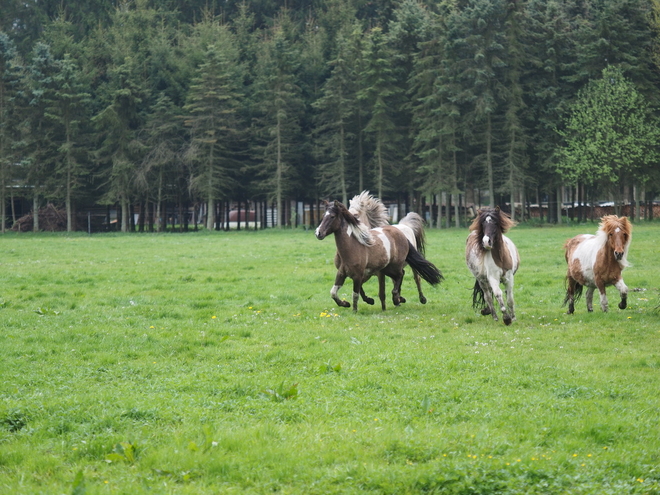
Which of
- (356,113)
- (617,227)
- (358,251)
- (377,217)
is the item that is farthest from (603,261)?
(356,113)

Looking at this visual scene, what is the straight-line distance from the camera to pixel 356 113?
5591cm

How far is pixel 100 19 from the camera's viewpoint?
71.6 meters

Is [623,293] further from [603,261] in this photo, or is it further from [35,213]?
[35,213]

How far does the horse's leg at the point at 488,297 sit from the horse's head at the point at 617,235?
7.17 feet

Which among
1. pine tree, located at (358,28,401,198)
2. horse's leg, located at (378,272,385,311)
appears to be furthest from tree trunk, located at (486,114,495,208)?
horse's leg, located at (378,272,385,311)

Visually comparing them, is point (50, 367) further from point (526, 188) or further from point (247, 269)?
point (526, 188)

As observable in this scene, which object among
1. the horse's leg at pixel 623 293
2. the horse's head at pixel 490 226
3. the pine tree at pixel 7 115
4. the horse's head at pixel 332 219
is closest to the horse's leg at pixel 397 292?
the horse's head at pixel 332 219

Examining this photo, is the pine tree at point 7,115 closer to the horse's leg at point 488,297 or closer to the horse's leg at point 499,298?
the horse's leg at point 488,297

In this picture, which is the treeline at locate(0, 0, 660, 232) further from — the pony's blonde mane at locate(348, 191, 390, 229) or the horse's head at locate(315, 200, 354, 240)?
the horse's head at locate(315, 200, 354, 240)

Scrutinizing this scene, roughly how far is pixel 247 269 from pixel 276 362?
13150mm

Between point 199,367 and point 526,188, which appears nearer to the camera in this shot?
point 199,367

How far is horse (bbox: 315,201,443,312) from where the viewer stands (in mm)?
13789

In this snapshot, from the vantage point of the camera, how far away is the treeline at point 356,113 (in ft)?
163

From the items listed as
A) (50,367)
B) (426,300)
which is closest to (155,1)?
(426,300)
